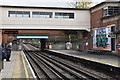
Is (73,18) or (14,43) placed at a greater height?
(73,18)

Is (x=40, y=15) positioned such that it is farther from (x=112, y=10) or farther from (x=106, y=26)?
(x=112, y=10)

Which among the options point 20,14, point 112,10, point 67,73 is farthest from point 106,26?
point 20,14

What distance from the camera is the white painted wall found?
26.6m

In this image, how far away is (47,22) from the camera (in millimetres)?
27656

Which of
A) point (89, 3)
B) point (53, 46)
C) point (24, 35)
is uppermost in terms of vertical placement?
point (89, 3)

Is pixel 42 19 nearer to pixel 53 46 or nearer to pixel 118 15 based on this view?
pixel 118 15

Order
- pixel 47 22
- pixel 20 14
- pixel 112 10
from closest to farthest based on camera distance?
pixel 112 10
pixel 20 14
pixel 47 22

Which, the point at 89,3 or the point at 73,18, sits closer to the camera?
the point at 73,18

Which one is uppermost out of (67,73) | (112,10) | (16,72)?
(112,10)

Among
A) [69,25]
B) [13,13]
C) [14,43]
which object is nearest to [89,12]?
[69,25]

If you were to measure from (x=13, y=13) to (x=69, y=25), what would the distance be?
9.17 meters

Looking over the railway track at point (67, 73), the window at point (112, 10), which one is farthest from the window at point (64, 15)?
the railway track at point (67, 73)

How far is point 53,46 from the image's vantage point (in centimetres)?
5325

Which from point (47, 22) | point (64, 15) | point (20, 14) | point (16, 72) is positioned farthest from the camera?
point (64, 15)
